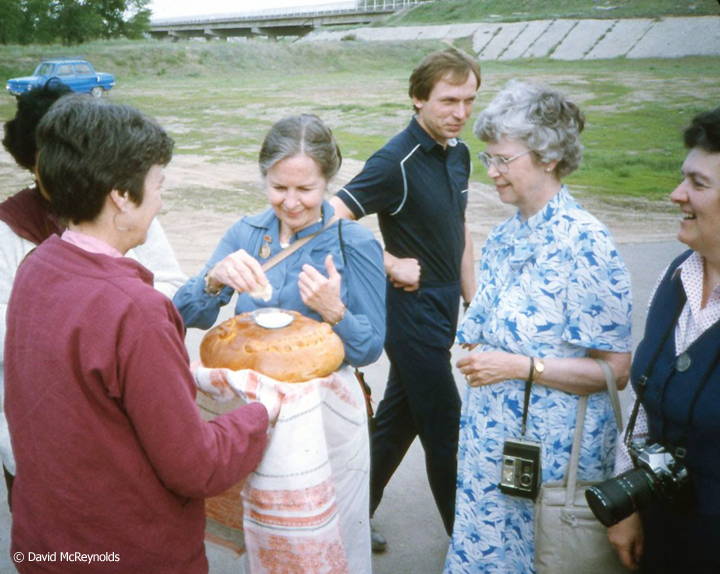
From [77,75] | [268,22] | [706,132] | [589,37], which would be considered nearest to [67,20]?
[77,75]

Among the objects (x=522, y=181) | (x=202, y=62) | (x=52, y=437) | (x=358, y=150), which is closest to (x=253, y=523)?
(x=52, y=437)

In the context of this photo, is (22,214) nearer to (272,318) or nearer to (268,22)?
(272,318)

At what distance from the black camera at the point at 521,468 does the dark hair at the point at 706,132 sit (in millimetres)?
1057

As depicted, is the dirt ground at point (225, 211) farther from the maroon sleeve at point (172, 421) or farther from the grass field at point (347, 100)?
the maroon sleeve at point (172, 421)

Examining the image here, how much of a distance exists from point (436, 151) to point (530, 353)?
48.8 inches

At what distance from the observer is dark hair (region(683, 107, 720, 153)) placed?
6.09ft

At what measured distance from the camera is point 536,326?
228 centimetres

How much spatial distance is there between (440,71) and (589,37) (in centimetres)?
5689

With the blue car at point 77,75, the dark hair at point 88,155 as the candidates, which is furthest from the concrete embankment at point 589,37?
the dark hair at point 88,155

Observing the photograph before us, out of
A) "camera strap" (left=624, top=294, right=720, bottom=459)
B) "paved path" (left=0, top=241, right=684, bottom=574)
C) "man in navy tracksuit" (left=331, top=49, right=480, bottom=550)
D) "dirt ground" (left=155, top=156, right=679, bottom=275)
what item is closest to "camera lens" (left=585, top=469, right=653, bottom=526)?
"camera strap" (left=624, top=294, right=720, bottom=459)

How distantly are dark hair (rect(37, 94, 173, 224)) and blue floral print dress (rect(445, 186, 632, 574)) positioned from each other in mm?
1327

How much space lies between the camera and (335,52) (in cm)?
5162

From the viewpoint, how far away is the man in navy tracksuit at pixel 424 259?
9.94 feet

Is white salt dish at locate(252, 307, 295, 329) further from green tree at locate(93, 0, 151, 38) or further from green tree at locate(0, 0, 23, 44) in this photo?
green tree at locate(93, 0, 151, 38)
